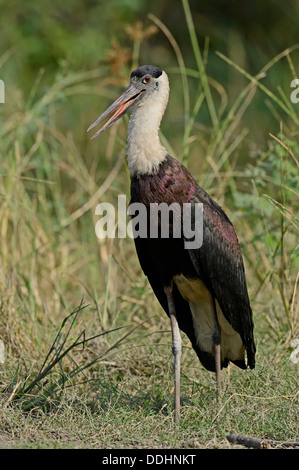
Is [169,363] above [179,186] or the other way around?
the other way around

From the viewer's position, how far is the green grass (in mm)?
3797

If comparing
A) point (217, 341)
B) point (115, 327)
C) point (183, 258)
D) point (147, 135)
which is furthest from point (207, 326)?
point (147, 135)

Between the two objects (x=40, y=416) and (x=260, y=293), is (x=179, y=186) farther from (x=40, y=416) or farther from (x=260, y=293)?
(x=260, y=293)

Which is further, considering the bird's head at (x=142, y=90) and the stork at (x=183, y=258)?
the bird's head at (x=142, y=90)

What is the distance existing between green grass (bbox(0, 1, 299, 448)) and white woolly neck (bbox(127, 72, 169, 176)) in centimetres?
66

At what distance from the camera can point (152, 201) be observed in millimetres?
3908

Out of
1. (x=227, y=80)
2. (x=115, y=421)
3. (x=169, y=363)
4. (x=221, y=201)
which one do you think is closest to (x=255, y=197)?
(x=221, y=201)

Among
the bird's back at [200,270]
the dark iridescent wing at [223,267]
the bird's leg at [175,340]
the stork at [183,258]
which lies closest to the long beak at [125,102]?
the stork at [183,258]

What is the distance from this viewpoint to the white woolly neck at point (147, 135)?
3.98 m

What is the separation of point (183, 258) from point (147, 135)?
0.57 metres

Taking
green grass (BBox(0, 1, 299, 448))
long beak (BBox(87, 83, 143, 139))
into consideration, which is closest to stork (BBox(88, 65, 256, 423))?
long beak (BBox(87, 83, 143, 139))

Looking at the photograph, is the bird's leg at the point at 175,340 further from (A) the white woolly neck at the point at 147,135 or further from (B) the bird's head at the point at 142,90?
(B) the bird's head at the point at 142,90

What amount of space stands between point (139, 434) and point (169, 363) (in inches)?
34.9

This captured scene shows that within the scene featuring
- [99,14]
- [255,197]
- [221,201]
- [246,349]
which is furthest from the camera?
[99,14]
